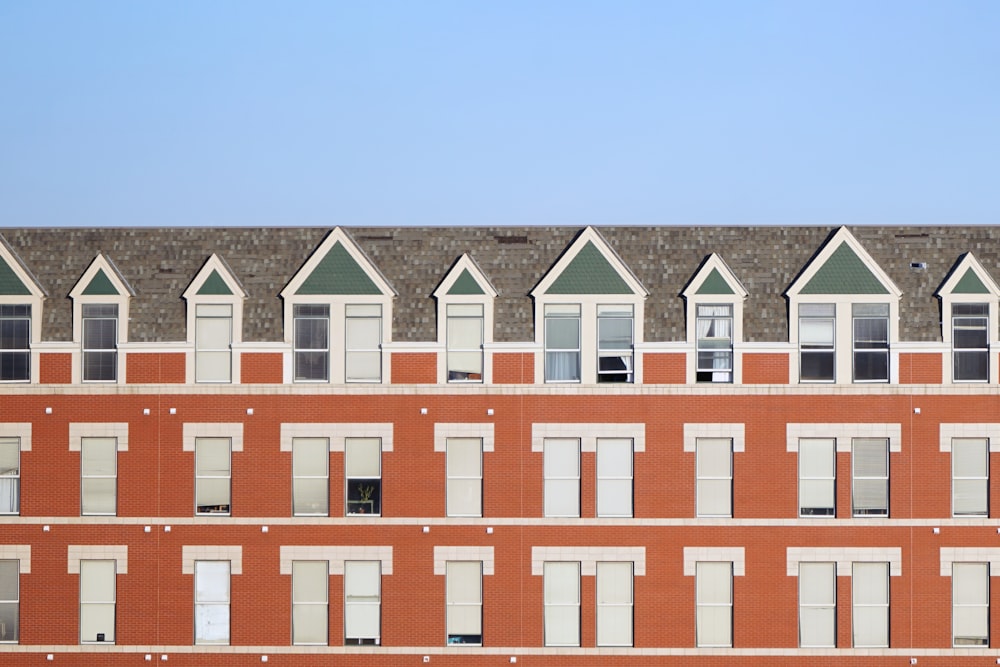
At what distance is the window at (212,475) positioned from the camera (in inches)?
1518

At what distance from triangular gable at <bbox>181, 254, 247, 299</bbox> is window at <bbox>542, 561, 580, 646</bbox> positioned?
42.5 feet

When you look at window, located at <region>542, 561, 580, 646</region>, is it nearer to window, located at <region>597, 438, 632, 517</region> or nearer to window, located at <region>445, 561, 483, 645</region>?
window, located at <region>597, 438, 632, 517</region>

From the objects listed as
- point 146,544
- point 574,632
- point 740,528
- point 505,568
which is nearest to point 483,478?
point 505,568

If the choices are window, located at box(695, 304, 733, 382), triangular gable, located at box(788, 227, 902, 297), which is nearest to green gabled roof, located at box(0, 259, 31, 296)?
window, located at box(695, 304, 733, 382)

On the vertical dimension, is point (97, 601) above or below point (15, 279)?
below

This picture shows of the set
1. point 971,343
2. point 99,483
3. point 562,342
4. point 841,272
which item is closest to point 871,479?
point 971,343

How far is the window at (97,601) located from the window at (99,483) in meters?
1.66

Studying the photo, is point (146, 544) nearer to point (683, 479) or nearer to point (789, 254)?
point (683, 479)

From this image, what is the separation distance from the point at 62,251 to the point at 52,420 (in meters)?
5.44

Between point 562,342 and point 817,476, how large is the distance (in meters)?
8.90

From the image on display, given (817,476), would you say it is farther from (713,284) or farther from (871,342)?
(713,284)

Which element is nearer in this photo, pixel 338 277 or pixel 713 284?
pixel 713 284

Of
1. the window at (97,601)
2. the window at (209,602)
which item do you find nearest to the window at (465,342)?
the window at (209,602)

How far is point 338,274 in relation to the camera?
3891 centimetres
